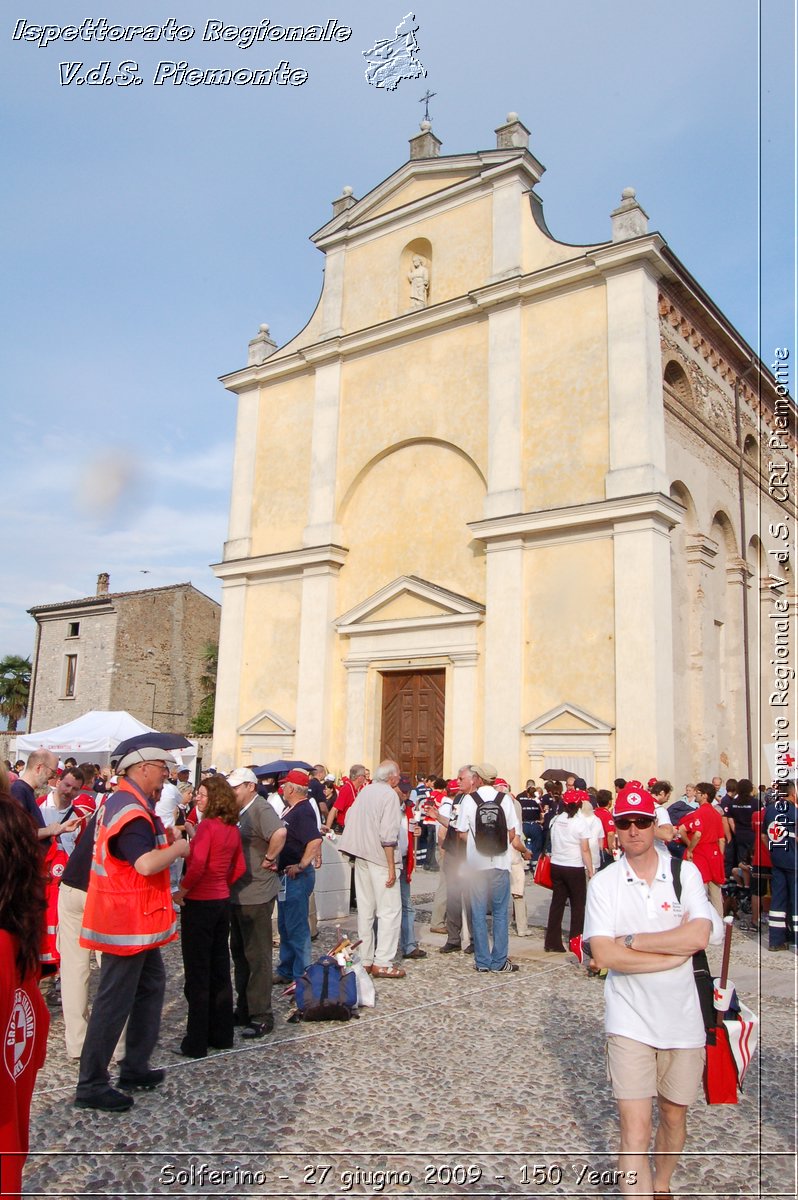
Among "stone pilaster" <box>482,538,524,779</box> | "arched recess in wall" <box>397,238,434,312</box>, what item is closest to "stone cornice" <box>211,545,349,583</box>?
"stone pilaster" <box>482,538,524,779</box>

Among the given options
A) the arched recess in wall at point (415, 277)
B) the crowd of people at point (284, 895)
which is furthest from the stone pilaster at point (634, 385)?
the crowd of people at point (284, 895)

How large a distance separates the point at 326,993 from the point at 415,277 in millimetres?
18936

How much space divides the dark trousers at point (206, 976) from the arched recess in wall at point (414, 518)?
45.3 feet

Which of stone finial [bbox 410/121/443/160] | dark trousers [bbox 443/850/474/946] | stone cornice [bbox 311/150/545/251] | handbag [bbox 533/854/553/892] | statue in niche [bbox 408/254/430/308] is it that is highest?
stone finial [bbox 410/121/443/160]

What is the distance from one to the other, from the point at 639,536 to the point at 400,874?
32.3 feet

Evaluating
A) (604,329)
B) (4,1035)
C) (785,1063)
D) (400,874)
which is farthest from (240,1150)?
(604,329)

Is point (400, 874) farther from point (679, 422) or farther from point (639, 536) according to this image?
point (679, 422)

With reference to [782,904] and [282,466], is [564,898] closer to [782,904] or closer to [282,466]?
[782,904]

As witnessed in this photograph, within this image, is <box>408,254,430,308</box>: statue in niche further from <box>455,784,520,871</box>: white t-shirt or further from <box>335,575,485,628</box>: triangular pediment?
<box>455,784,520,871</box>: white t-shirt

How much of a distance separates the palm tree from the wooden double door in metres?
27.5

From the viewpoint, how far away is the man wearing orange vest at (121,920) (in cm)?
502

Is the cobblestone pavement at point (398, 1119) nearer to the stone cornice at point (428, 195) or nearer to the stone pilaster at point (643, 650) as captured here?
the stone pilaster at point (643, 650)

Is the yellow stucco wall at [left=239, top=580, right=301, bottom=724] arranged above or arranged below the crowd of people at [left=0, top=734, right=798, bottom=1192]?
above

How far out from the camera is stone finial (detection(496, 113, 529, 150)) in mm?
20547
